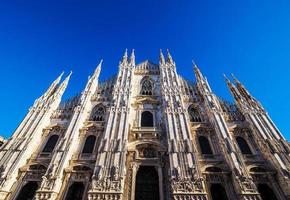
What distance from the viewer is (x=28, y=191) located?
13969 mm

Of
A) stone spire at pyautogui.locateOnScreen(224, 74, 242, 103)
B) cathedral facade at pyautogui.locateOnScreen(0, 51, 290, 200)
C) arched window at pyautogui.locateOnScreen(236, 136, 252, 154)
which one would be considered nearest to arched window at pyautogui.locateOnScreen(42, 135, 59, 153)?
cathedral facade at pyautogui.locateOnScreen(0, 51, 290, 200)

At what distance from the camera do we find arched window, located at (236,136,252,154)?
1672cm

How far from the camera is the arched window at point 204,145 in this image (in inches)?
662

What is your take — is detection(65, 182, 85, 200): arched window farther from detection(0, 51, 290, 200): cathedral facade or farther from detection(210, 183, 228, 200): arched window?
detection(210, 183, 228, 200): arched window

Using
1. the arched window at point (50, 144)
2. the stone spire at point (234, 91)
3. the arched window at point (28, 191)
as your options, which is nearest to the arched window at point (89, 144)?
the arched window at point (50, 144)

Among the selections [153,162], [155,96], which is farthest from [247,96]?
[153,162]

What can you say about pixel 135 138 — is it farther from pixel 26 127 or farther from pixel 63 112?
pixel 26 127

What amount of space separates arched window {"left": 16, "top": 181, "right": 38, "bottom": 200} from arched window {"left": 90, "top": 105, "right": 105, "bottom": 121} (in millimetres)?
7353

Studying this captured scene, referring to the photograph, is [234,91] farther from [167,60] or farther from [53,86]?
[53,86]

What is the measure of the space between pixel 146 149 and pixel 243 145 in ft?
26.9

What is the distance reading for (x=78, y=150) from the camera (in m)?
16.7

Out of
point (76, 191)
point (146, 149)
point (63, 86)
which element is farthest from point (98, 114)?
point (76, 191)

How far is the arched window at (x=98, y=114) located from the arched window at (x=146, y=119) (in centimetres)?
388

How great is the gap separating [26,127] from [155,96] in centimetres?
1250
